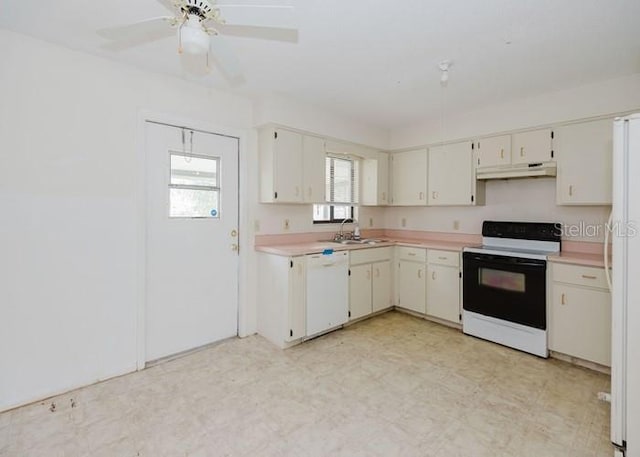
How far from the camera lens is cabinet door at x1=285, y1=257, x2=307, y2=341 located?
3086 millimetres

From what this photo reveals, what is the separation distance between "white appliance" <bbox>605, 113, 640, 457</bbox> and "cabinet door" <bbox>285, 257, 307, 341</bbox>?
228 cm

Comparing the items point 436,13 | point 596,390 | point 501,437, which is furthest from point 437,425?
point 436,13

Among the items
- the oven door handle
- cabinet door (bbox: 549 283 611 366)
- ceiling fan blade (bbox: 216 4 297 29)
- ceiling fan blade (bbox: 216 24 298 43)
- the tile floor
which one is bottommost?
the tile floor

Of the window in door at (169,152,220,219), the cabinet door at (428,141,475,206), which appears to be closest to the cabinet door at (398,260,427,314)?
the cabinet door at (428,141,475,206)

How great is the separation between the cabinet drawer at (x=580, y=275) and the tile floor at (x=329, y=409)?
73cm

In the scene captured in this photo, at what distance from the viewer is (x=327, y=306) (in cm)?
339

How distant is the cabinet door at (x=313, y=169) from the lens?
3576 mm

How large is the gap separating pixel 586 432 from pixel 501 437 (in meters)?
0.54

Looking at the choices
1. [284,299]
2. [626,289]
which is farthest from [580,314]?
[284,299]

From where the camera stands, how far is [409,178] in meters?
4.39

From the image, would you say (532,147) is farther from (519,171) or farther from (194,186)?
(194,186)

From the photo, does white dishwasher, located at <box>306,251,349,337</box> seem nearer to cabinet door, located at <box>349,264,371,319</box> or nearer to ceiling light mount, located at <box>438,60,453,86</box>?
cabinet door, located at <box>349,264,371,319</box>

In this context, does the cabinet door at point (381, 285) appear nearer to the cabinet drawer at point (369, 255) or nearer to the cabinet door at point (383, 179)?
the cabinet drawer at point (369, 255)

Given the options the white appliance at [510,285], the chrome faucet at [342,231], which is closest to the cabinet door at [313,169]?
the chrome faucet at [342,231]
